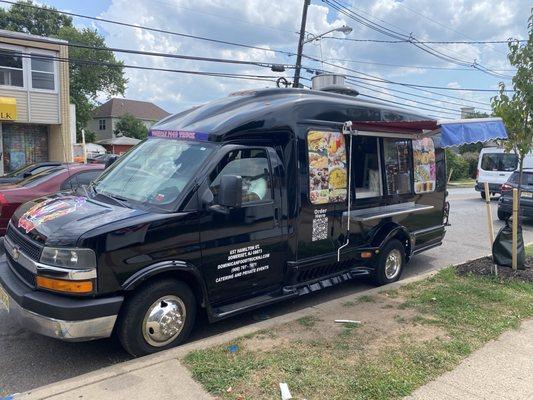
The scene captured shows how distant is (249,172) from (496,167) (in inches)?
723

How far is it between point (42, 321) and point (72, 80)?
51178 millimetres

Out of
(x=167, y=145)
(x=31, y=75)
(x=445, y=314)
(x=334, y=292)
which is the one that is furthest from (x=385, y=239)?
(x=31, y=75)

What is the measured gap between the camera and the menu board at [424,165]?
7180 mm

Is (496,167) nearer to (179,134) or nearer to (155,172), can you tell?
(179,134)

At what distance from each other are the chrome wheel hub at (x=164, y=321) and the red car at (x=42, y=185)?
4049mm

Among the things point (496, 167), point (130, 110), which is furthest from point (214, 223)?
point (130, 110)

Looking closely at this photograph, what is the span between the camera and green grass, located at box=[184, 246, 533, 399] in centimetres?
351

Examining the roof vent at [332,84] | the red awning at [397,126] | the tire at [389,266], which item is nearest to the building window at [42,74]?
the roof vent at [332,84]

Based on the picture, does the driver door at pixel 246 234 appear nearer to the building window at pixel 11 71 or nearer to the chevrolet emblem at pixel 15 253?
the chevrolet emblem at pixel 15 253

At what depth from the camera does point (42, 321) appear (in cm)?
373

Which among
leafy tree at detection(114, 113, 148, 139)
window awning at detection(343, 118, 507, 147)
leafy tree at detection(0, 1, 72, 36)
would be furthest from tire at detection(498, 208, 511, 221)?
leafy tree at detection(114, 113, 148, 139)

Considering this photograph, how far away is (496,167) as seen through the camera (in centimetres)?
2020

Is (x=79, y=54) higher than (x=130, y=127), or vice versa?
(x=79, y=54)

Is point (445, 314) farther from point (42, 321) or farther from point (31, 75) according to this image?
point (31, 75)
